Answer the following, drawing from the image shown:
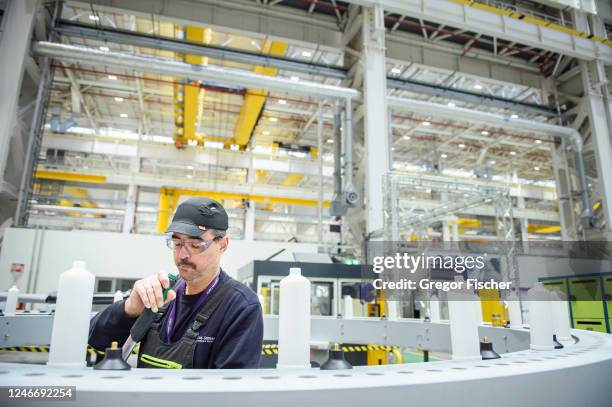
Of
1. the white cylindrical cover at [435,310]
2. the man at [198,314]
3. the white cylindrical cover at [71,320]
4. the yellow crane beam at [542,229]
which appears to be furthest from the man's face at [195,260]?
the yellow crane beam at [542,229]

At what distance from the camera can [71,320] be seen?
1181 millimetres

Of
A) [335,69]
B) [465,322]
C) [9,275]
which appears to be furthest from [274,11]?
[465,322]

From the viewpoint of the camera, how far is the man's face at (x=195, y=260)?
161 centimetres

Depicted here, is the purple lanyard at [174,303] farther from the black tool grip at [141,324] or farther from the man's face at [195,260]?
the black tool grip at [141,324]

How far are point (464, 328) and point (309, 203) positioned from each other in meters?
13.1

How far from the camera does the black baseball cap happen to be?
61.1 inches

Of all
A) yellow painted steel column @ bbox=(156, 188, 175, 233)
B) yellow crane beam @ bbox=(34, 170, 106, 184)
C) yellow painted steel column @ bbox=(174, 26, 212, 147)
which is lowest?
yellow painted steel column @ bbox=(156, 188, 175, 233)

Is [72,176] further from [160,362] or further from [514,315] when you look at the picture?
[514,315]

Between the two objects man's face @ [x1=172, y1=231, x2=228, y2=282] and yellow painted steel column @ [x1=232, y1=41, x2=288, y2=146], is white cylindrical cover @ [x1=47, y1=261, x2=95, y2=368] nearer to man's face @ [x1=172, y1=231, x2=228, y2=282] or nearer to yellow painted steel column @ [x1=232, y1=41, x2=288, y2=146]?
man's face @ [x1=172, y1=231, x2=228, y2=282]

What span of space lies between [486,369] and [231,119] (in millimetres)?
14139

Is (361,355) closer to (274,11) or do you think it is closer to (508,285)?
(508,285)

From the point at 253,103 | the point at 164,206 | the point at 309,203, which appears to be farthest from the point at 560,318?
the point at 164,206

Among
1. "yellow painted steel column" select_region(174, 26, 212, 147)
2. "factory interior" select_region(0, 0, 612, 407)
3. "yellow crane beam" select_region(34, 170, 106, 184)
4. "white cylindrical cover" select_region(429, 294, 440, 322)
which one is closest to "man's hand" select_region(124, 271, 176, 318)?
"factory interior" select_region(0, 0, 612, 407)

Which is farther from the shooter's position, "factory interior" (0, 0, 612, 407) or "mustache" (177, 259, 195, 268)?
"mustache" (177, 259, 195, 268)
